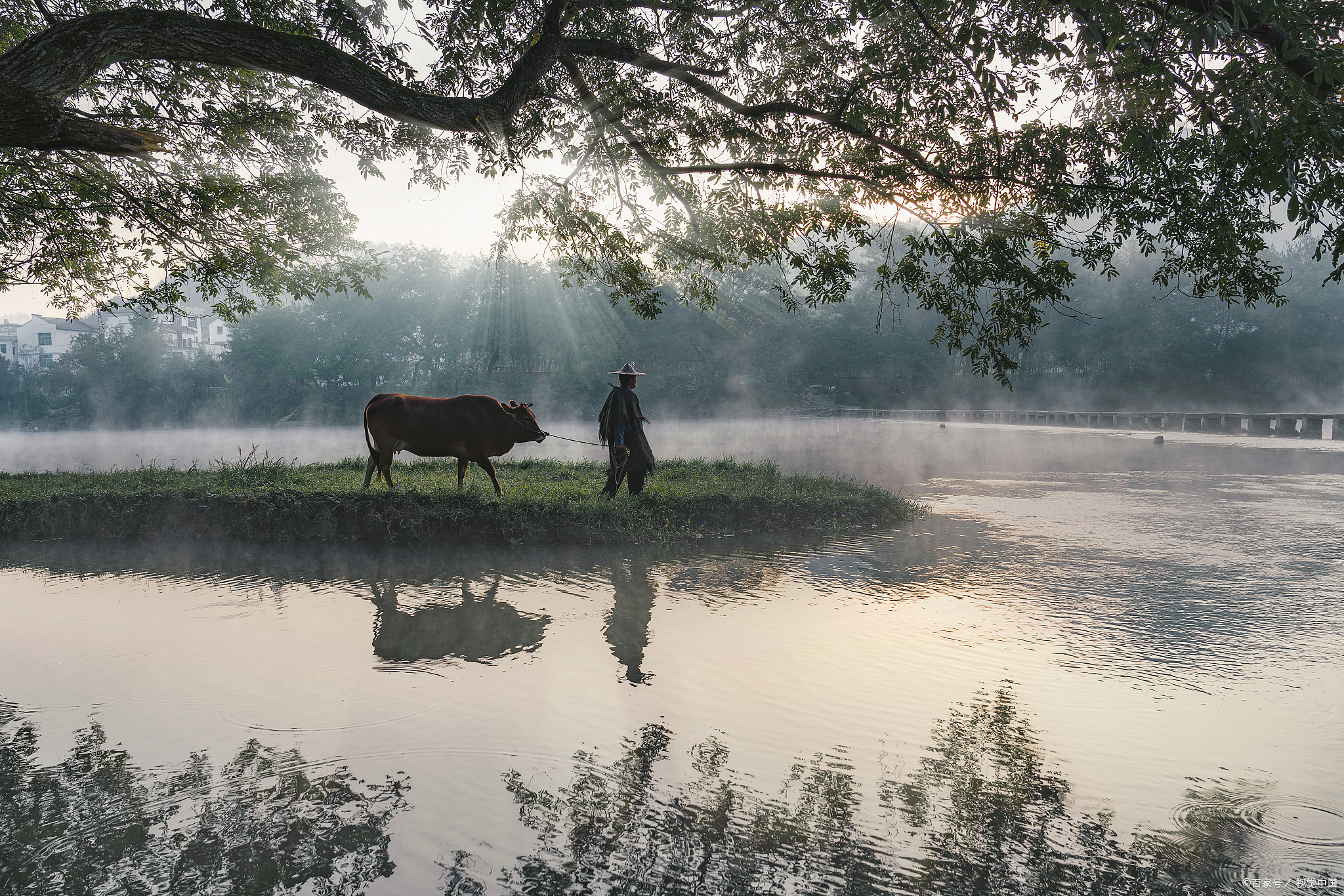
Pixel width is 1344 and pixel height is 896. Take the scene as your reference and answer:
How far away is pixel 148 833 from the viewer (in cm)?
348

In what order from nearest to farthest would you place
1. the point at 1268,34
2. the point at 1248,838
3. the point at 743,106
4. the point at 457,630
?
the point at 1248,838, the point at 1268,34, the point at 457,630, the point at 743,106

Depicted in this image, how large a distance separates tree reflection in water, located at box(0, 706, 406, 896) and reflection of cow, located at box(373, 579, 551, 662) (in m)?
1.82

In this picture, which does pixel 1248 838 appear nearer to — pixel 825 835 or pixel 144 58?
pixel 825 835

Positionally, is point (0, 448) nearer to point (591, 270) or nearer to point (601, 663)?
point (591, 270)

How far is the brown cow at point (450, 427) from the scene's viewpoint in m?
11.8

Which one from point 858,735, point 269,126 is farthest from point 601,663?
point 269,126

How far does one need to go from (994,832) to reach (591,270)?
8952 millimetres

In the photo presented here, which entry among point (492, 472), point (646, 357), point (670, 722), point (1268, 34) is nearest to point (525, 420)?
point (492, 472)

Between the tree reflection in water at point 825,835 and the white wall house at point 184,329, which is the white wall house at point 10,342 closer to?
the white wall house at point 184,329

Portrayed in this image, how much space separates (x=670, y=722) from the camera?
189 inches

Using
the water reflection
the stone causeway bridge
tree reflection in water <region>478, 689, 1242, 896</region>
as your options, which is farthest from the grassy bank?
the stone causeway bridge

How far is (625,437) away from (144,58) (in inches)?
280

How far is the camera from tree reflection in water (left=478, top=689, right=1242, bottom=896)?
10.4 ft

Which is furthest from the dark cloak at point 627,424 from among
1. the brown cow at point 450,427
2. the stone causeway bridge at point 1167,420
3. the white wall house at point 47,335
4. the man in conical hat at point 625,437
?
the white wall house at point 47,335
